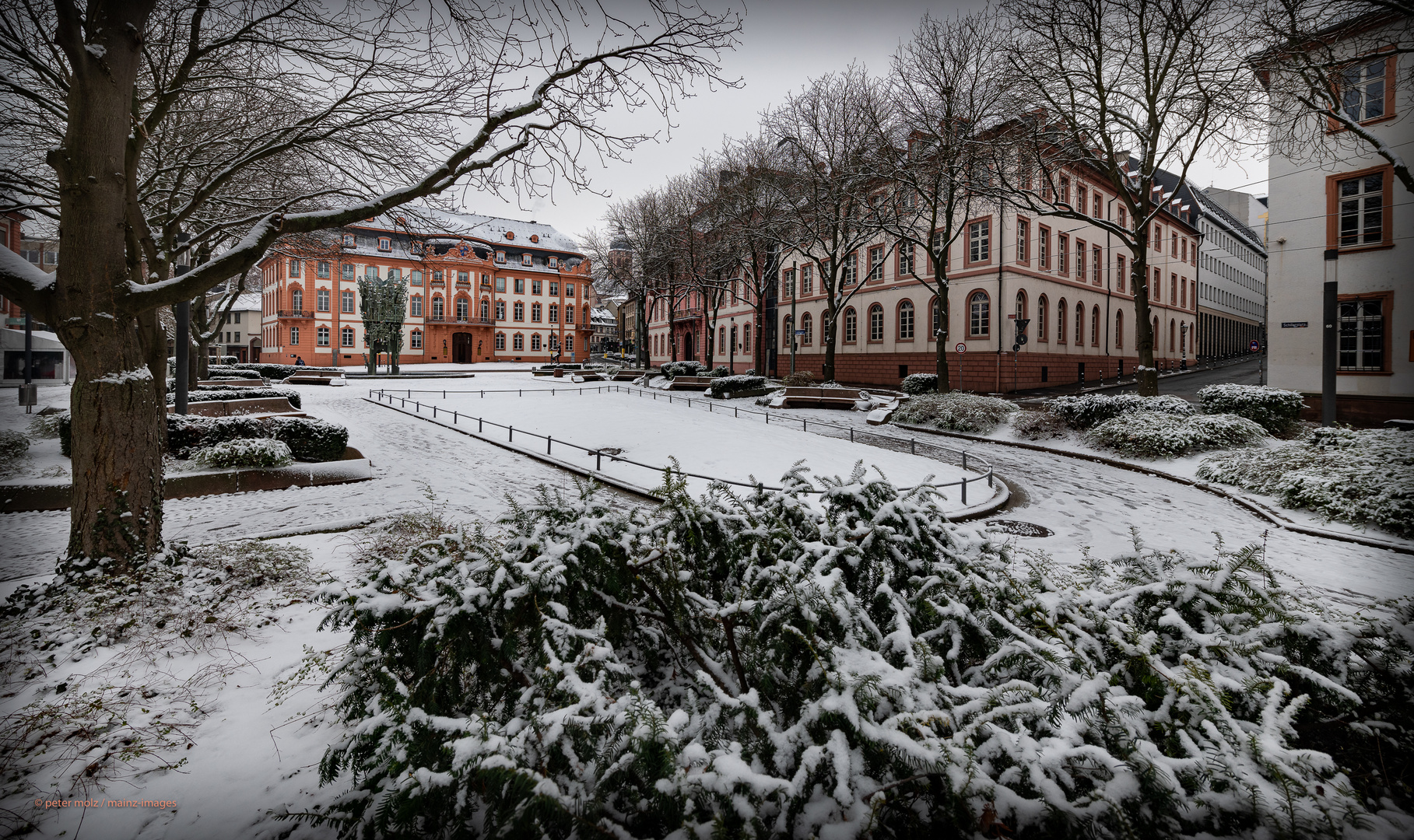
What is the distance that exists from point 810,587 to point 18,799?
365 cm

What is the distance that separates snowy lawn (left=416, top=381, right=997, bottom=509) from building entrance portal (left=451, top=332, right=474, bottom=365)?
4566 centimetres

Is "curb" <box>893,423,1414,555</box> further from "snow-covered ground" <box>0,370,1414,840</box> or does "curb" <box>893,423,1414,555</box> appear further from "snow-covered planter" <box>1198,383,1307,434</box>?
"snow-covered planter" <box>1198,383,1307,434</box>

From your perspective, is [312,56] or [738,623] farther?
[312,56]

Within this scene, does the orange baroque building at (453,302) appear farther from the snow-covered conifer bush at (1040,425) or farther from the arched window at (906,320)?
the snow-covered conifer bush at (1040,425)

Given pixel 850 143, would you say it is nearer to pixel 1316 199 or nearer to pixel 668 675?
pixel 1316 199

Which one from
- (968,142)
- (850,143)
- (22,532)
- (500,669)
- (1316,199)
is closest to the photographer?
(500,669)

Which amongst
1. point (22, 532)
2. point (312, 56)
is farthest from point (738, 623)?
point (22, 532)

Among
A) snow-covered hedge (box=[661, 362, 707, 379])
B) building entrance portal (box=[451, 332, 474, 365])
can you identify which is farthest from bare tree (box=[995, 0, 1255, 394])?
building entrance portal (box=[451, 332, 474, 365])

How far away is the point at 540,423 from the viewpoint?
19.8 metres

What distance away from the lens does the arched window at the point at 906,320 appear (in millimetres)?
33438

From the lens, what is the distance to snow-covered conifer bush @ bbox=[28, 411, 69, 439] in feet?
32.4

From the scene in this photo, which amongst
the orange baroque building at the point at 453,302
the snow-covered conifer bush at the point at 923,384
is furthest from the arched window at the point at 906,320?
the orange baroque building at the point at 453,302

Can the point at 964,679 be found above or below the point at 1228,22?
below

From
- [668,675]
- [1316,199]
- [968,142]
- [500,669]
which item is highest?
[968,142]
